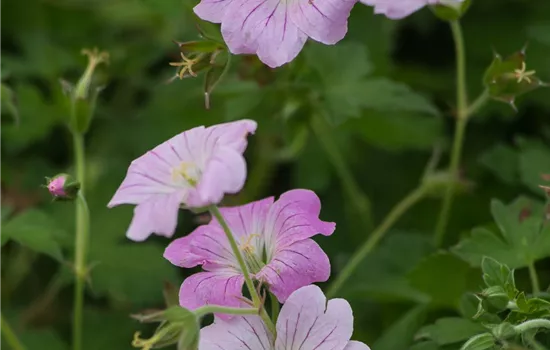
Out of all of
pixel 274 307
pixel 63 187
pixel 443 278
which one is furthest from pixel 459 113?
pixel 63 187

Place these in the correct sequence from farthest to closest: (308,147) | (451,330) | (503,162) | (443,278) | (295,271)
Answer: (308,147) < (503,162) < (443,278) < (451,330) < (295,271)

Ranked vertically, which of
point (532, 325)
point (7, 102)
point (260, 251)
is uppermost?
point (7, 102)

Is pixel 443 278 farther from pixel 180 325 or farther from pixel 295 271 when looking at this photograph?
pixel 180 325

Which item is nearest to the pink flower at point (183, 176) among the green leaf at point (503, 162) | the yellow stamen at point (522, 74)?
the yellow stamen at point (522, 74)

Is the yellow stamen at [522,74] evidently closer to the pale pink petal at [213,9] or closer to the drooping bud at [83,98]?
the pale pink petal at [213,9]

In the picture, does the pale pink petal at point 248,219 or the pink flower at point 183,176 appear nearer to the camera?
the pink flower at point 183,176

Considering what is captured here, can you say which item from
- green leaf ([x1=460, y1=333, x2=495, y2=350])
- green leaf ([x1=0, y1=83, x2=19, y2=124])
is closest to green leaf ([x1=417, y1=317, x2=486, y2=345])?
green leaf ([x1=460, y1=333, x2=495, y2=350])

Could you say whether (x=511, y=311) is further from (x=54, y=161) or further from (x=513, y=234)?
(x=54, y=161)
